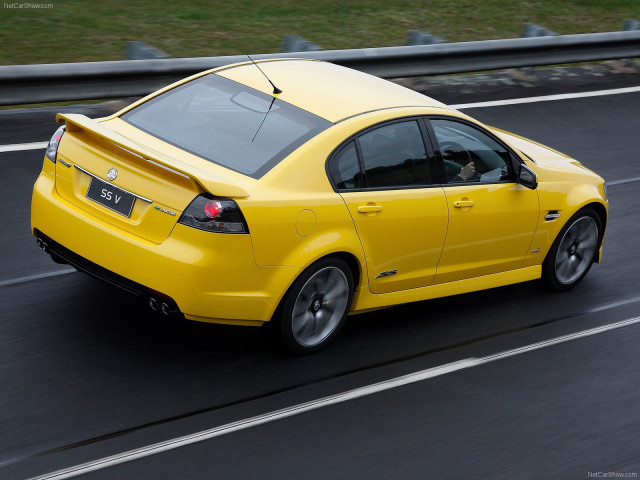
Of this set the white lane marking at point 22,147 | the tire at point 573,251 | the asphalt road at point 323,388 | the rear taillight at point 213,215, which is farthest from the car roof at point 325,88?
the white lane marking at point 22,147

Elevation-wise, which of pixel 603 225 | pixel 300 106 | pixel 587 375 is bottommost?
pixel 587 375

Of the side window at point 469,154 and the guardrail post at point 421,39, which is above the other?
the side window at point 469,154

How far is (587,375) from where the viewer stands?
21.7 ft

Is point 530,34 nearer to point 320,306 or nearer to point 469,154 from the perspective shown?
point 469,154

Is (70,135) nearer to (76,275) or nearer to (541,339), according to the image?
(76,275)

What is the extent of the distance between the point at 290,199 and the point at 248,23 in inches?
378

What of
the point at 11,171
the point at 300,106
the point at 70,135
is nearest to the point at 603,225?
the point at 300,106

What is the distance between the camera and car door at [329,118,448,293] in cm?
614

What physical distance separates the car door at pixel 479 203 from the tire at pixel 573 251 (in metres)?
0.48

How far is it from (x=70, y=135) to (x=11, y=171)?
307 cm

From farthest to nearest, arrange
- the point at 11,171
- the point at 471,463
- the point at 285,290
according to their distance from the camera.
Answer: the point at 11,171, the point at 285,290, the point at 471,463

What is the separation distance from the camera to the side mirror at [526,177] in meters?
7.12

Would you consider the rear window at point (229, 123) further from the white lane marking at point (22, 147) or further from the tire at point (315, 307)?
the white lane marking at point (22, 147)

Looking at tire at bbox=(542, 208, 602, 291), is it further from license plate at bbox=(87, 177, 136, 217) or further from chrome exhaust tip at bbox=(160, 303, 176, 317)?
license plate at bbox=(87, 177, 136, 217)
